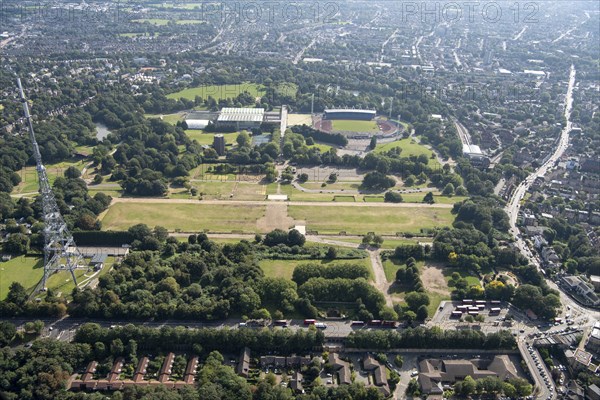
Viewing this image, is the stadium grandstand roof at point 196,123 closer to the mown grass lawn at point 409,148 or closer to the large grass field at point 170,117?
the large grass field at point 170,117

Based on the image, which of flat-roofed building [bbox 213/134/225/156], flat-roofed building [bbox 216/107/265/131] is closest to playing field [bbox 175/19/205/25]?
flat-roofed building [bbox 216/107/265/131]

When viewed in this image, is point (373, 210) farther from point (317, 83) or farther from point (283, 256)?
point (317, 83)

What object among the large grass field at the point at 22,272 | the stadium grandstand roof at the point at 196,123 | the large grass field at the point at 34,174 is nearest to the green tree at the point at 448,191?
the stadium grandstand roof at the point at 196,123

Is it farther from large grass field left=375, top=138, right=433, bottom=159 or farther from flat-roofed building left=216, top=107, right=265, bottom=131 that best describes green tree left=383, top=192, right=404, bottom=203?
flat-roofed building left=216, top=107, right=265, bottom=131

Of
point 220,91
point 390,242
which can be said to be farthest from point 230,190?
point 220,91

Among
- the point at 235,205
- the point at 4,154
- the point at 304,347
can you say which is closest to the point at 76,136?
the point at 4,154

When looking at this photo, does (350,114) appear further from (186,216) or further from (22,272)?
(22,272)
